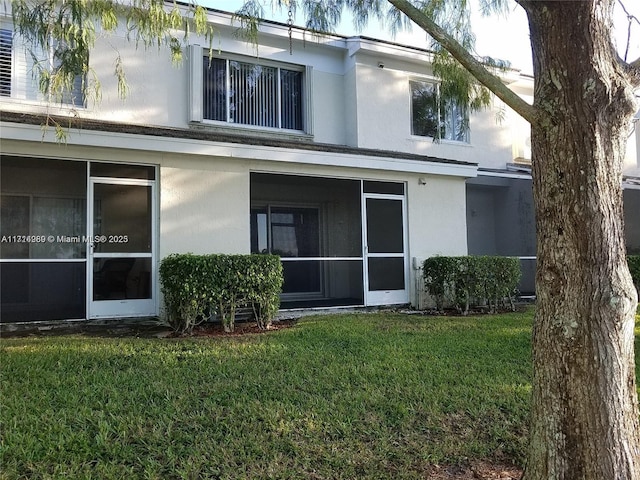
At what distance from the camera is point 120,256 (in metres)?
8.33

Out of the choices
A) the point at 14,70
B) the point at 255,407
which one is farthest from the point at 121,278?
the point at 255,407

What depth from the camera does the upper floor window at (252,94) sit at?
1091 cm

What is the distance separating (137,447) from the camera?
345 cm

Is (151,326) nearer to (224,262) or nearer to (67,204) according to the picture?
(224,262)

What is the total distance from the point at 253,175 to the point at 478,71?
708 cm

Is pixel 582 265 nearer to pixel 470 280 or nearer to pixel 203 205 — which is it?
pixel 203 205

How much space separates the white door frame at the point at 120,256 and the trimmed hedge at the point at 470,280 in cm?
544

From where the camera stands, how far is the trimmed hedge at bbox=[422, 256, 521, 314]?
9695 millimetres

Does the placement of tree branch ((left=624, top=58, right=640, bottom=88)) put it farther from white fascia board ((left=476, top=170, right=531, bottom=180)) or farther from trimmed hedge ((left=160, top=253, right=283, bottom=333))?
white fascia board ((left=476, top=170, right=531, bottom=180))

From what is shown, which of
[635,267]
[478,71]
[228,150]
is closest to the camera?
[478,71]

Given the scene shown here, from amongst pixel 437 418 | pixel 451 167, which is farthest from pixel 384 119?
pixel 437 418

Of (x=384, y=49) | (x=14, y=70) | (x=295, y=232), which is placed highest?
(x=384, y=49)

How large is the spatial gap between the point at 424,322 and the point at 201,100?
263 inches

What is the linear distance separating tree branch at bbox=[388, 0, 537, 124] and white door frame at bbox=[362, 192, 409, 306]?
7191mm
